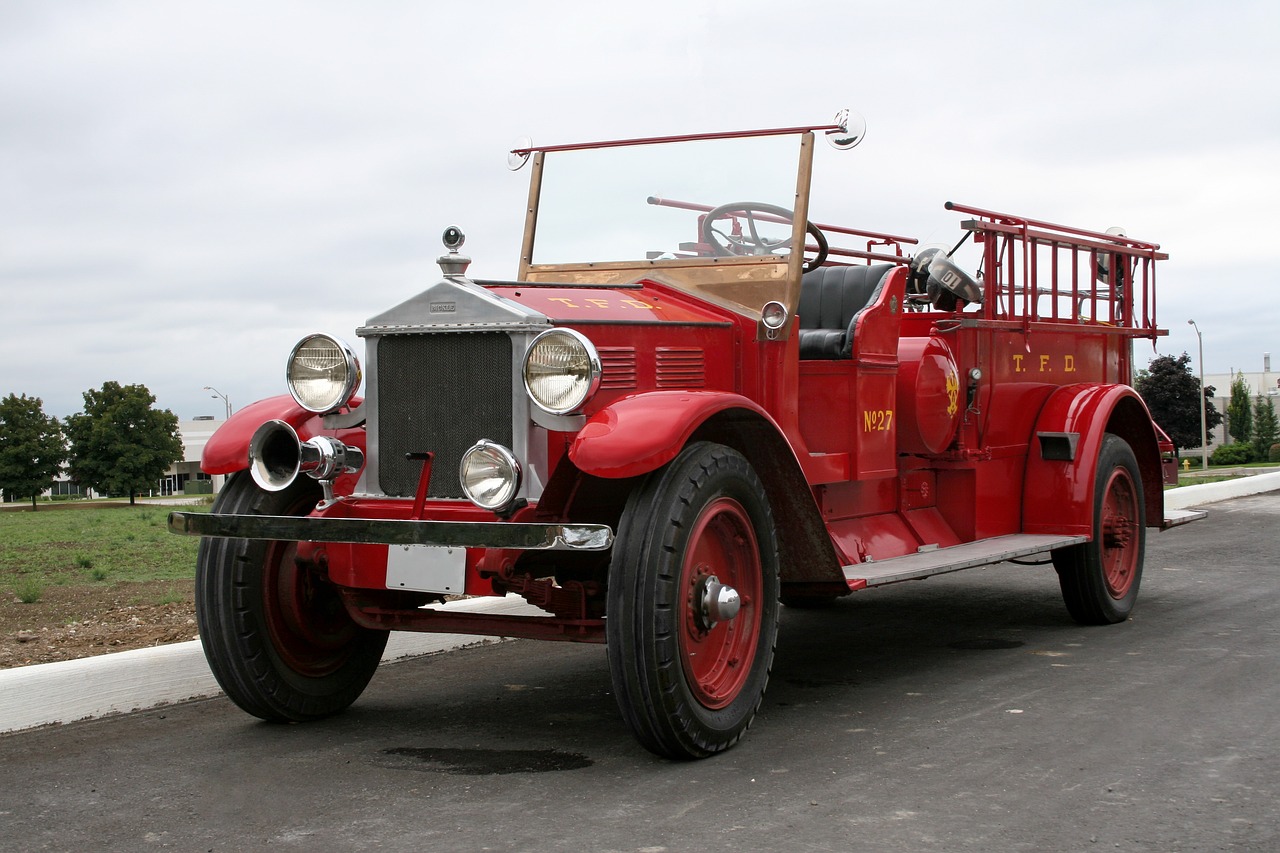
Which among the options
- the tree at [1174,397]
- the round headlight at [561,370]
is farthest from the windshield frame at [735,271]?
the tree at [1174,397]

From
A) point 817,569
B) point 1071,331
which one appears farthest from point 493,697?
point 1071,331

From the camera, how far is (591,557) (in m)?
5.15

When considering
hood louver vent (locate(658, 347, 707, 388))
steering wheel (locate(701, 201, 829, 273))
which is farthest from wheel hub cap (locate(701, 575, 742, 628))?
steering wheel (locate(701, 201, 829, 273))

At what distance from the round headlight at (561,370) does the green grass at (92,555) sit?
456 cm

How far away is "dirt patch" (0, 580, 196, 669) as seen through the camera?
254 inches

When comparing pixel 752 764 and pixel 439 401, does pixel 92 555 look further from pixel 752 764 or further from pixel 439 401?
pixel 752 764

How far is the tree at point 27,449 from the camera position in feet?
159

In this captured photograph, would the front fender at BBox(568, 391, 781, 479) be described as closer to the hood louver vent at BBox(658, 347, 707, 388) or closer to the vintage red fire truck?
the vintage red fire truck

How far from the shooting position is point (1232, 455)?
56500 millimetres

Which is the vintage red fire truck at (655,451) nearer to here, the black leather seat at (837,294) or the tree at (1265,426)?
the black leather seat at (837,294)

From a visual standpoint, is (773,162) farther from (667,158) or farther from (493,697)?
(493,697)

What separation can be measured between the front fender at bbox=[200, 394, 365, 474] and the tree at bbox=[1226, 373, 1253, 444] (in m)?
77.2

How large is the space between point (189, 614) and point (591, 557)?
11.6 ft

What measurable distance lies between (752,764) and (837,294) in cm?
318
